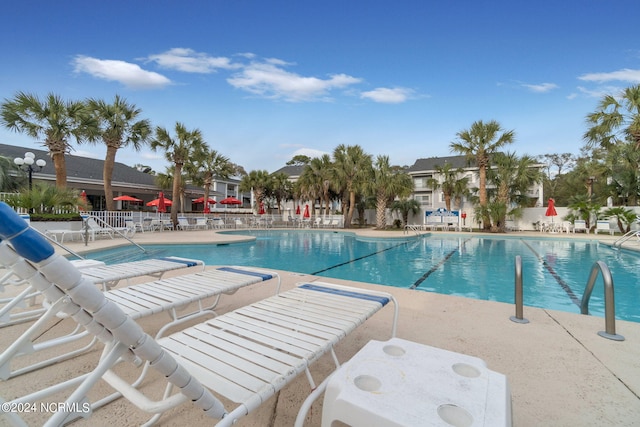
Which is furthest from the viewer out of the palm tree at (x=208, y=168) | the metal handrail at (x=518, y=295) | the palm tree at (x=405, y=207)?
the palm tree at (x=405, y=207)

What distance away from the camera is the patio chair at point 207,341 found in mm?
920

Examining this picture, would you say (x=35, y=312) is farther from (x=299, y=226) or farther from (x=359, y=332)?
(x=299, y=226)

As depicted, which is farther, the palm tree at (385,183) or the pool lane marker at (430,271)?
the palm tree at (385,183)

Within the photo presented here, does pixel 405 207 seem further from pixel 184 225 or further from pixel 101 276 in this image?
pixel 101 276

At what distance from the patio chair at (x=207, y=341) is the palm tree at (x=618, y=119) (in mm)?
17925

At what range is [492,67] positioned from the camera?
50.2 feet

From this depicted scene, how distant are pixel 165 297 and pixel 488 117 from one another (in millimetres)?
20823

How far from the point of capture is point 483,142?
18641 millimetres

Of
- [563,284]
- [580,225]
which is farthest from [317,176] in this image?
[563,284]

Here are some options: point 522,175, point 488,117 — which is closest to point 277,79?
point 488,117

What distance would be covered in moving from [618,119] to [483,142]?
6.00m

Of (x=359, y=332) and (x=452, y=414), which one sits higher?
(x=452, y=414)

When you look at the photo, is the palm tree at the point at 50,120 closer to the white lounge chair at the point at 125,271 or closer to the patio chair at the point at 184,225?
the patio chair at the point at 184,225

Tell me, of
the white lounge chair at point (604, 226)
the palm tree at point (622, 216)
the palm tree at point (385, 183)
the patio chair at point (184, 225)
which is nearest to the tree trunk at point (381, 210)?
the palm tree at point (385, 183)
